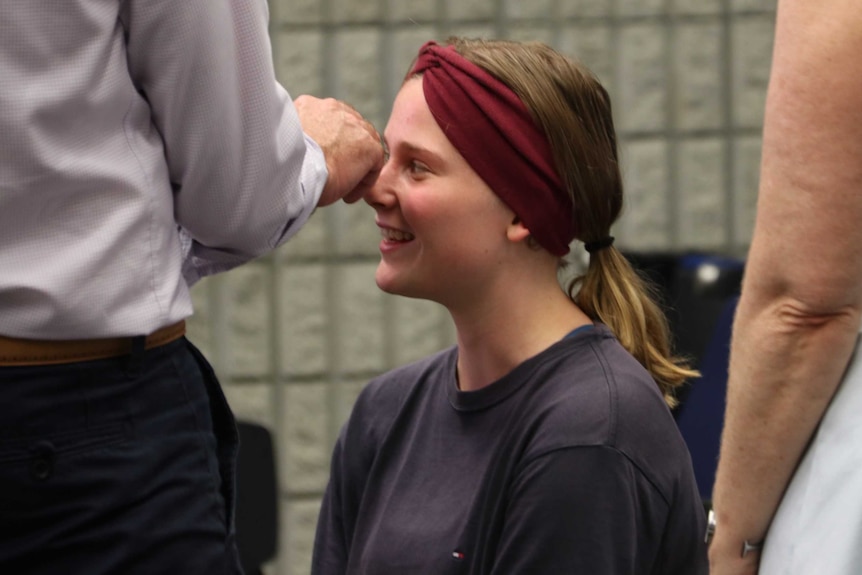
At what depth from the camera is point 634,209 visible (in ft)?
15.3

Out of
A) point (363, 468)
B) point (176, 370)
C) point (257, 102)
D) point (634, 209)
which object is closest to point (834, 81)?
point (257, 102)

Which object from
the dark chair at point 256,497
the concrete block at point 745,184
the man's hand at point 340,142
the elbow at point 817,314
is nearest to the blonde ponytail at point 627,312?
the man's hand at point 340,142

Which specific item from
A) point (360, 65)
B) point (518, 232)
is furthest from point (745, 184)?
point (518, 232)

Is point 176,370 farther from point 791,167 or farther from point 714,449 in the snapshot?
point 714,449

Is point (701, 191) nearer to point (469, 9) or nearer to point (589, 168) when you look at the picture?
point (469, 9)

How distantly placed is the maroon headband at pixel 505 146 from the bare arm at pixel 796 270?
0.56 m

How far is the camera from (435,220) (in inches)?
90.5

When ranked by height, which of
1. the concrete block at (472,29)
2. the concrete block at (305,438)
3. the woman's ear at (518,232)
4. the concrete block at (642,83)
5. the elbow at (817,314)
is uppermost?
the elbow at (817,314)

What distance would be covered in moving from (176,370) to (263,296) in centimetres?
290

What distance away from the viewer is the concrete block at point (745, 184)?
15.3 ft

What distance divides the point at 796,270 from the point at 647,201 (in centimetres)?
298

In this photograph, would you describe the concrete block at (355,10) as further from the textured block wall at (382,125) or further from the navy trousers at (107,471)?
the navy trousers at (107,471)

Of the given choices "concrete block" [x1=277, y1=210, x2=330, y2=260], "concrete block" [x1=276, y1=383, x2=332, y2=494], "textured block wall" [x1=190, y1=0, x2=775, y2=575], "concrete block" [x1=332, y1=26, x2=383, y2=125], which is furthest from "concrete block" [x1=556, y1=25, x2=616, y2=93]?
"concrete block" [x1=276, y1=383, x2=332, y2=494]

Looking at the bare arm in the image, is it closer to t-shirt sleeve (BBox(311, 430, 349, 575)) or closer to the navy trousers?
the navy trousers
